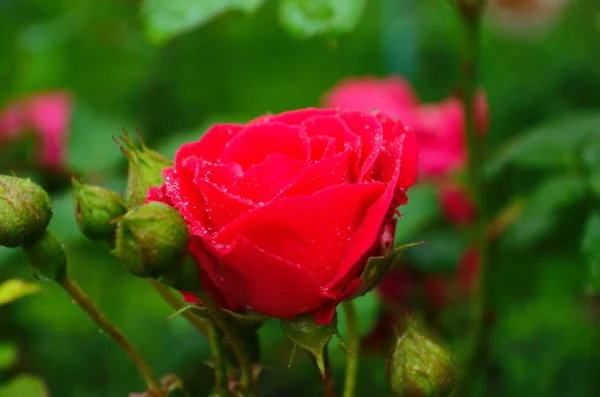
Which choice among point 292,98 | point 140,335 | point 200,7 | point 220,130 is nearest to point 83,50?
point 292,98

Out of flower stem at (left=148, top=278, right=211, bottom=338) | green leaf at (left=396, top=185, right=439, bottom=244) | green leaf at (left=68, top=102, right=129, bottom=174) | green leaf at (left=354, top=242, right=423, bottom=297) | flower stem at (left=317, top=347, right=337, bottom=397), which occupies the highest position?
green leaf at (left=354, top=242, right=423, bottom=297)

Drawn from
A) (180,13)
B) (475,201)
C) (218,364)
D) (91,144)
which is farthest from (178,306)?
(91,144)

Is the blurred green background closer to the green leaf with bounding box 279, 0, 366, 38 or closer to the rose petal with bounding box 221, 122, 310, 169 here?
the green leaf with bounding box 279, 0, 366, 38

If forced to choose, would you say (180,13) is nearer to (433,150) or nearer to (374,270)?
(374,270)

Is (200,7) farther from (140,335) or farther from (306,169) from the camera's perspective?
(140,335)

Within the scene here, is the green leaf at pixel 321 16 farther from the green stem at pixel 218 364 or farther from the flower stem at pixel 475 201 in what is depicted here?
the green stem at pixel 218 364

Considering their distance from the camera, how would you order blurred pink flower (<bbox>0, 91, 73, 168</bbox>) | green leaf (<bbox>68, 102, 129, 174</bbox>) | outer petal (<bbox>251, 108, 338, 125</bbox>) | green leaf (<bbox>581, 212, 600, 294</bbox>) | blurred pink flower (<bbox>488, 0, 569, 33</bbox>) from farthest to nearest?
blurred pink flower (<bbox>488, 0, 569, 33</bbox>)
blurred pink flower (<bbox>0, 91, 73, 168</bbox>)
green leaf (<bbox>68, 102, 129, 174</bbox>)
green leaf (<bbox>581, 212, 600, 294</bbox>)
outer petal (<bbox>251, 108, 338, 125</bbox>)

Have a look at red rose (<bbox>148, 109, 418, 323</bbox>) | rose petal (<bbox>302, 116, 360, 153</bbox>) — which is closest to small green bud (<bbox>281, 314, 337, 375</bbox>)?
red rose (<bbox>148, 109, 418, 323</bbox>)
